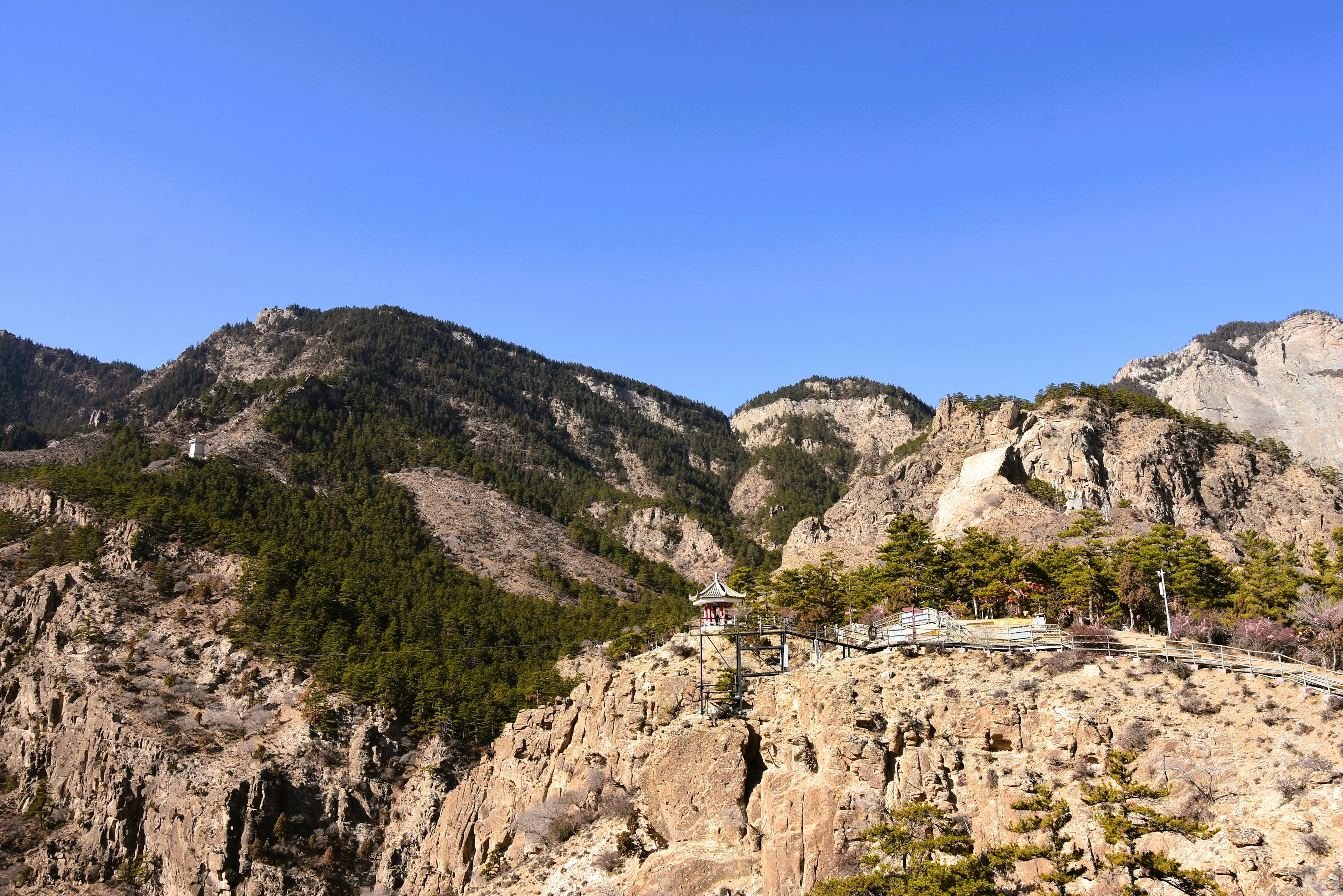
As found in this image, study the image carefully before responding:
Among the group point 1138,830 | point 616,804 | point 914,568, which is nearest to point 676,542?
point 914,568

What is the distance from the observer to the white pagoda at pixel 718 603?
2425 inches

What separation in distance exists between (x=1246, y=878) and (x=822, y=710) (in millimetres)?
16659

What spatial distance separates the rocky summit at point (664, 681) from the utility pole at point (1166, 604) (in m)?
0.82

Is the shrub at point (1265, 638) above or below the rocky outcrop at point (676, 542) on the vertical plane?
below

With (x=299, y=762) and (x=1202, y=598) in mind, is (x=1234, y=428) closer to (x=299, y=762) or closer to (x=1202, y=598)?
(x=1202, y=598)

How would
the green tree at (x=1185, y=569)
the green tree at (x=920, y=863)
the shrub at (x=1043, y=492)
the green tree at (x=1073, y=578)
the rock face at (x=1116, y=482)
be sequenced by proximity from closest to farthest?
the green tree at (x=920, y=863)
the green tree at (x=1185, y=569)
the green tree at (x=1073, y=578)
the rock face at (x=1116, y=482)
the shrub at (x=1043, y=492)

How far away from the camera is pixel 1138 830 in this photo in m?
27.2

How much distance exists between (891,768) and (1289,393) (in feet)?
626

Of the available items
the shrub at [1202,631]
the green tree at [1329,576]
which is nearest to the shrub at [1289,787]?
the shrub at [1202,631]

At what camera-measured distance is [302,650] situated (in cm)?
8525

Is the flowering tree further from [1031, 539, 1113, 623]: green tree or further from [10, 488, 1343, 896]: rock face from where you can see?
[1031, 539, 1113, 623]: green tree

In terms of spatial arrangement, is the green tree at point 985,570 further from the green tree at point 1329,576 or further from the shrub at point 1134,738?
the shrub at point 1134,738

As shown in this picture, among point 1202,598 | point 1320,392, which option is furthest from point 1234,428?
point 1202,598

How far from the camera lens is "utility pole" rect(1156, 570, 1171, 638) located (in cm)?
4484
